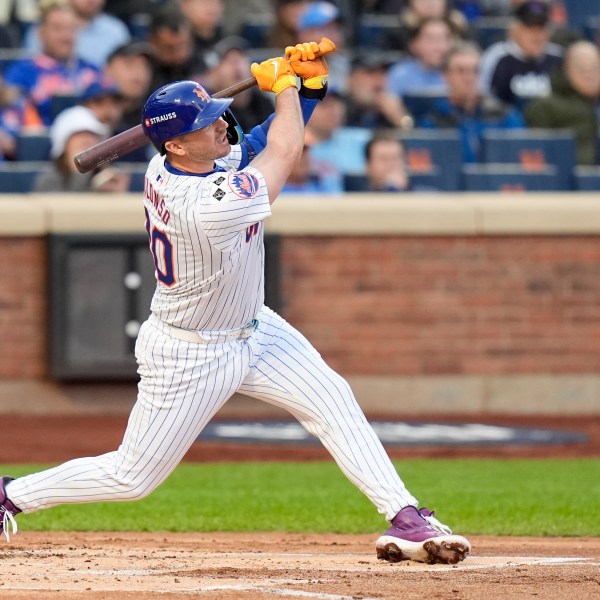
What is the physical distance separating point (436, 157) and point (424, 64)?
1526 millimetres

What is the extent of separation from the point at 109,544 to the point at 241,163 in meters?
1.70

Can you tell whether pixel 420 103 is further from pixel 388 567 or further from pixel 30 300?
pixel 388 567

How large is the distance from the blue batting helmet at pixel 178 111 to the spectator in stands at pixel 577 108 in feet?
23.7

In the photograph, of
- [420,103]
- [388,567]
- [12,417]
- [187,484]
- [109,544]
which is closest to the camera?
[388,567]

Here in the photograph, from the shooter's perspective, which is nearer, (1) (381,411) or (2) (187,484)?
(2) (187,484)

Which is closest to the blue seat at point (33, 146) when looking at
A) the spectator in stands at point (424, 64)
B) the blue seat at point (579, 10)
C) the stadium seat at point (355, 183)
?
the stadium seat at point (355, 183)

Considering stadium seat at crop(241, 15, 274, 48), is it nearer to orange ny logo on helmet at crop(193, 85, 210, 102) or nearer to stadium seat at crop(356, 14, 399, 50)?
stadium seat at crop(356, 14, 399, 50)

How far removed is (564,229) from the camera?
34.6ft

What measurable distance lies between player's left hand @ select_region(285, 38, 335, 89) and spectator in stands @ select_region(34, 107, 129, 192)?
4441mm

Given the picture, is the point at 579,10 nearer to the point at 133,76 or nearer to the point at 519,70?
the point at 519,70

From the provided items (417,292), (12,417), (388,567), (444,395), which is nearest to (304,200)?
(417,292)

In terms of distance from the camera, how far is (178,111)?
4.75m

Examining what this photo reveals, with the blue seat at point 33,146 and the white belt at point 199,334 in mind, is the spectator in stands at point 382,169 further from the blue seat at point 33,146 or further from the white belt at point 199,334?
the white belt at point 199,334

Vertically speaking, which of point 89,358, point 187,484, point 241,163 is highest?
point 241,163
